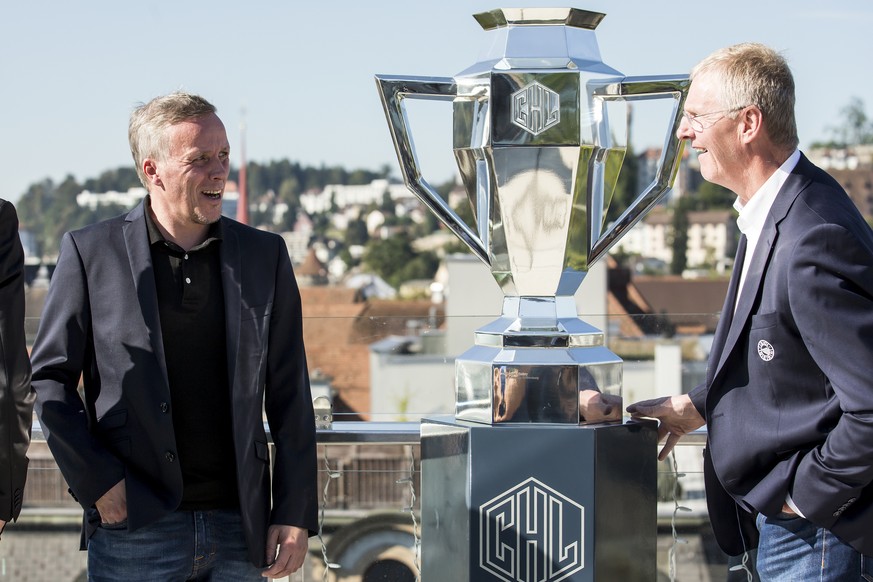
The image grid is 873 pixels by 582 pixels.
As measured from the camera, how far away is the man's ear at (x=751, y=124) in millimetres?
2385

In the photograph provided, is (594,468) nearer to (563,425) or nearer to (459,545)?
(563,425)

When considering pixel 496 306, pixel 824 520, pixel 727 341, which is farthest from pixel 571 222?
pixel 496 306

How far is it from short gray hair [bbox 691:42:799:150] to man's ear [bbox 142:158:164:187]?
4.13ft

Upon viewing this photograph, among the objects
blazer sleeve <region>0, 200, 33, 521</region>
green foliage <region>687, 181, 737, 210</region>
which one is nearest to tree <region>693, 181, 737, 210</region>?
green foliage <region>687, 181, 737, 210</region>

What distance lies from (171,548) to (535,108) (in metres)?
1.27

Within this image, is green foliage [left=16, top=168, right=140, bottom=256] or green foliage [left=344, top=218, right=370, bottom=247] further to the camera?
green foliage [left=344, top=218, right=370, bottom=247]

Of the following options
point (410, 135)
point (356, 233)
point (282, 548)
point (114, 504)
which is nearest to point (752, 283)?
point (410, 135)

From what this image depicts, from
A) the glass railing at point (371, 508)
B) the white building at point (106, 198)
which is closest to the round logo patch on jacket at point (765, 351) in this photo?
the glass railing at point (371, 508)

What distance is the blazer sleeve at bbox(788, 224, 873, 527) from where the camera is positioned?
2.21 m

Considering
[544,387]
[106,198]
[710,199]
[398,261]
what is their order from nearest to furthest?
[544,387] → [398,261] → [710,199] → [106,198]

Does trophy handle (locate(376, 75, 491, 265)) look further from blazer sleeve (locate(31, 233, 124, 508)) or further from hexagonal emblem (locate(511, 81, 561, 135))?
blazer sleeve (locate(31, 233, 124, 508))

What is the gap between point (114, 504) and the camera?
2.58 meters

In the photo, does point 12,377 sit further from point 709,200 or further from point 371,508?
point 709,200

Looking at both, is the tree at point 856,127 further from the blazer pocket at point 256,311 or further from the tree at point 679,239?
the blazer pocket at point 256,311
